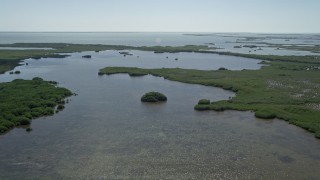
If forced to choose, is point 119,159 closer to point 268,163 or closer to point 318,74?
point 268,163

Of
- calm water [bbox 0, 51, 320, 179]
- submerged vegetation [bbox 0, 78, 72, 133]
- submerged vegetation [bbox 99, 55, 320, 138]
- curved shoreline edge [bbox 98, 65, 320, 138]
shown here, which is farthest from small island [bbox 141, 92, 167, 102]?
submerged vegetation [bbox 0, 78, 72, 133]

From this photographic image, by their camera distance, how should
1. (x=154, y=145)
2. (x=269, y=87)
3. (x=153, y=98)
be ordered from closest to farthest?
(x=154, y=145) → (x=153, y=98) → (x=269, y=87)

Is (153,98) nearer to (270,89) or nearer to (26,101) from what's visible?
(26,101)

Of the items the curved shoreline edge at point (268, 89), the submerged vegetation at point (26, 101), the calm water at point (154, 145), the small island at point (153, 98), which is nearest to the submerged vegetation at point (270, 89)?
the curved shoreline edge at point (268, 89)

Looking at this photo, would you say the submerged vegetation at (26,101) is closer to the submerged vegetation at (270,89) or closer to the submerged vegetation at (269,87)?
the submerged vegetation at (269,87)

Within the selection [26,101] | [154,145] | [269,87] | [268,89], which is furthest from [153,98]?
[269,87]

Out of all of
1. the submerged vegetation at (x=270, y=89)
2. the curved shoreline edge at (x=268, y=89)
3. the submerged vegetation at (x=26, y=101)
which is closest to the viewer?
the submerged vegetation at (x=26, y=101)
